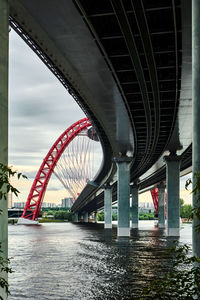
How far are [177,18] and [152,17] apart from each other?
1.26 metres

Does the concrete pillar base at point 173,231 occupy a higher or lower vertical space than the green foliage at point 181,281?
lower

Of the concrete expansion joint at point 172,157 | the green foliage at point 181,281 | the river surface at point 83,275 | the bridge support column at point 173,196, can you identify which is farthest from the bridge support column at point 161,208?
the green foliage at point 181,281

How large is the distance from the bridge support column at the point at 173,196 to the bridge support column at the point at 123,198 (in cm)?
574

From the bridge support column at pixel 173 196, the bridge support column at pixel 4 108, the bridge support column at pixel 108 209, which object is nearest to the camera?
the bridge support column at pixel 4 108

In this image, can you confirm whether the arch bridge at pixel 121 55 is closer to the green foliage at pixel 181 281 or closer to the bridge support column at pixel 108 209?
the green foliage at pixel 181 281

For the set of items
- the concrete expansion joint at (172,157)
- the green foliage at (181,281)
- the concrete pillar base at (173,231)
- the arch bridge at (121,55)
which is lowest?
the concrete pillar base at (173,231)

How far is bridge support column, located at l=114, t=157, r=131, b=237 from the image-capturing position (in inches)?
2682

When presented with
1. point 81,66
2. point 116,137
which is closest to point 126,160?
point 116,137

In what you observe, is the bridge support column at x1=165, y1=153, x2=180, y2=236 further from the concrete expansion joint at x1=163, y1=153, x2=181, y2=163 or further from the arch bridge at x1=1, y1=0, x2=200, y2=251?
the arch bridge at x1=1, y1=0, x2=200, y2=251

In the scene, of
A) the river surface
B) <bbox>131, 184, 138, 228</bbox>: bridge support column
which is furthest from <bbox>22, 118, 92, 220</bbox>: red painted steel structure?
the river surface

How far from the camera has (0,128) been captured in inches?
528

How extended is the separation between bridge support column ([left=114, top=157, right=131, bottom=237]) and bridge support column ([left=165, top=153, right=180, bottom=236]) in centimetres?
574

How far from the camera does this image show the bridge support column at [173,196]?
67.9 metres

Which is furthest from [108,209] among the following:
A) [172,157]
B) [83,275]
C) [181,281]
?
[181,281]
